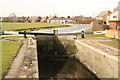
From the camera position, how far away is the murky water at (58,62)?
15.9 meters

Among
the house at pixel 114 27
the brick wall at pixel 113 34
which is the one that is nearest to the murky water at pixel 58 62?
the brick wall at pixel 113 34

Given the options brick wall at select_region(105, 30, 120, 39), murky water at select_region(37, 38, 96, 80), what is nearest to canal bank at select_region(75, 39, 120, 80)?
murky water at select_region(37, 38, 96, 80)

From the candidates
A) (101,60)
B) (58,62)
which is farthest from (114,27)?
Answer: (101,60)

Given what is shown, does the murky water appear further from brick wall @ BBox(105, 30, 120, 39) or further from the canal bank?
brick wall @ BBox(105, 30, 120, 39)

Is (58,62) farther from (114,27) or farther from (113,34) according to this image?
(114,27)

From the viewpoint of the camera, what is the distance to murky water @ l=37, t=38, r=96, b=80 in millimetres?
15919

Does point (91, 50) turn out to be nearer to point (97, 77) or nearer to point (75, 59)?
point (97, 77)

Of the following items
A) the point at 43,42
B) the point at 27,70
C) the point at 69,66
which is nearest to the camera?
the point at 27,70

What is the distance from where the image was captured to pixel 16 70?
28.9 ft

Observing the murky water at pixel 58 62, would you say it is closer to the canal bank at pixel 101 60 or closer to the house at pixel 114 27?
the canal bank at pixel 101 60

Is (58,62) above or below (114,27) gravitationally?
below

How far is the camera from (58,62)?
2078cm

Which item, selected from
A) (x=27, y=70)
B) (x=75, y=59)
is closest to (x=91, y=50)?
(x=75, y=59)

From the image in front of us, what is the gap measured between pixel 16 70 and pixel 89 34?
67.7ft
